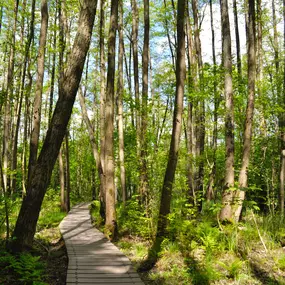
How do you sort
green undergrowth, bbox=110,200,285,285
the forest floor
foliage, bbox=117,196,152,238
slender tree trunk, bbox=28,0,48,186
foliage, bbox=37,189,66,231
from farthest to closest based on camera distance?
foliage, bbox=37,189,66,231, slender tree trunk, bbox=28,0,48,186, foliage, bbox=117,196,152,238, green undergrowth, bbox=110,200,285,285, the forest floor

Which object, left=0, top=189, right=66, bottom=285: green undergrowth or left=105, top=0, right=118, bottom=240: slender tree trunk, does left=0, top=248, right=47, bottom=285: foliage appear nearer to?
left=0, top=189, right=66, bottom=285: green undergrowth

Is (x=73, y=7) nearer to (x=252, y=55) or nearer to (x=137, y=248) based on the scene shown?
(x=252, y=55)

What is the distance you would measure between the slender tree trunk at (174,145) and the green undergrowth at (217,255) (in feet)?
0.66

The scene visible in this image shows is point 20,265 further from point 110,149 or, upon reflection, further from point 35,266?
point 110,149

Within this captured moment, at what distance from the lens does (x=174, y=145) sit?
249 inches

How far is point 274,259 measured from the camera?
5594mm

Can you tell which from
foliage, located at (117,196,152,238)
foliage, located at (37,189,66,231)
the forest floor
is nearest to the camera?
the forest floor

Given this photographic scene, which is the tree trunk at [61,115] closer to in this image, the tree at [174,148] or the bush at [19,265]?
the bush at [19,265]

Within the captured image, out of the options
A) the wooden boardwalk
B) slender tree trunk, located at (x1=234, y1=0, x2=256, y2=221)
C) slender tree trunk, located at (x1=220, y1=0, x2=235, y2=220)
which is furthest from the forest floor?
slender tree trunk, located at (x1=234, y1=0, x2=256, y2=221)

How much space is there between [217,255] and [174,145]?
7.82 feet

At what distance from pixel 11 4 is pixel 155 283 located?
52.5ft

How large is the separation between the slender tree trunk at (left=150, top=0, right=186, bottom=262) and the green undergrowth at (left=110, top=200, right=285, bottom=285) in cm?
20

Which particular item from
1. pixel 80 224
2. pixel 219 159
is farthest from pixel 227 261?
pixel 219 159

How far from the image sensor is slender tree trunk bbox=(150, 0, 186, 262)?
6.29 metres
